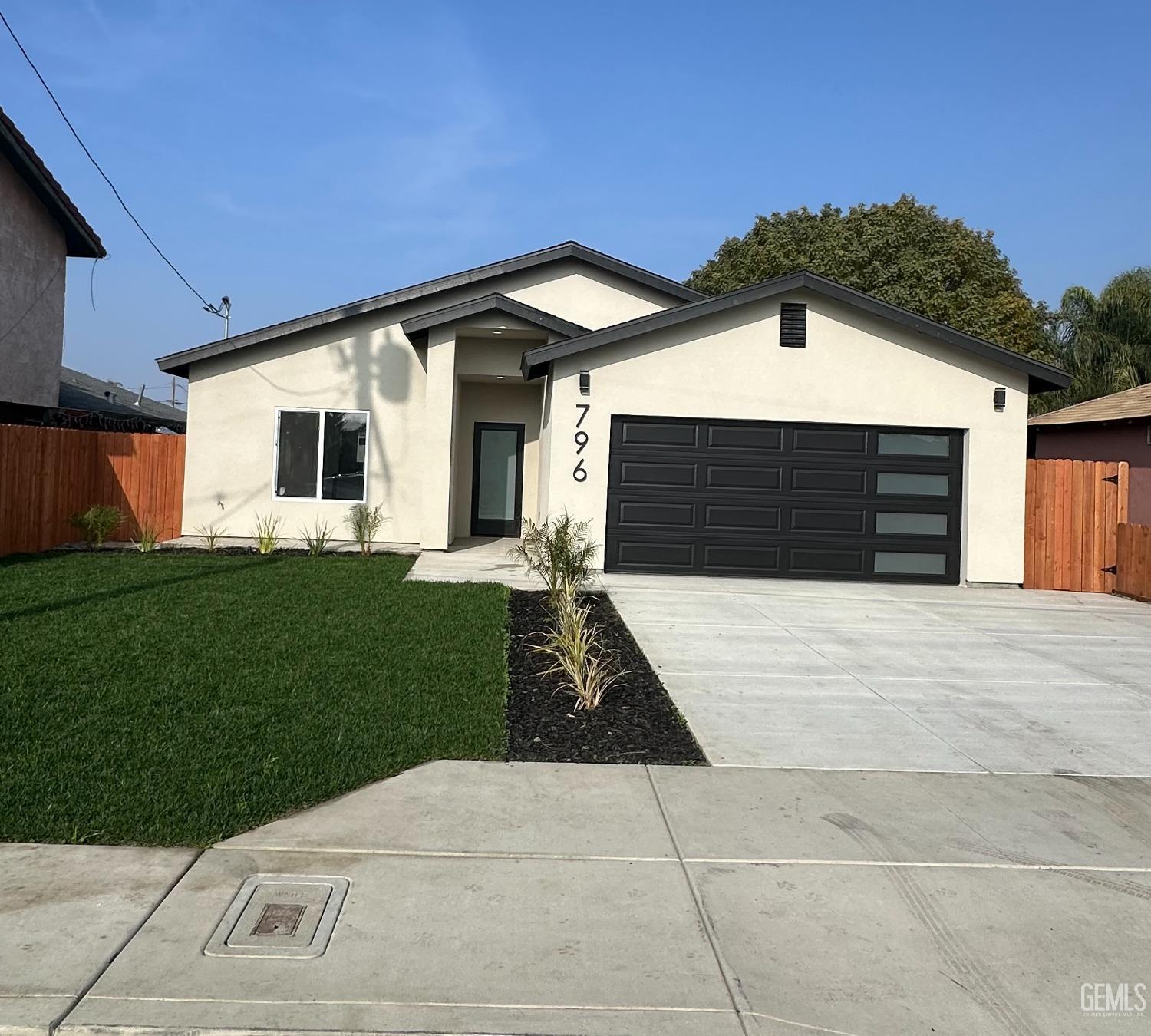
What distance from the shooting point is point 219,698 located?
265 inches

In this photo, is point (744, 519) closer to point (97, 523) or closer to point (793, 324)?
point (793, 324)

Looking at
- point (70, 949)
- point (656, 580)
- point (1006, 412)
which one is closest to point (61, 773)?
point (70, 949)

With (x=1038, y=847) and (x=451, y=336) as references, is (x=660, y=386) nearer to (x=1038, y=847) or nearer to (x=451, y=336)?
(x=451, y=336)

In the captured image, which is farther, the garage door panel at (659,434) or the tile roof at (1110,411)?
the tile roof at (1110,411)

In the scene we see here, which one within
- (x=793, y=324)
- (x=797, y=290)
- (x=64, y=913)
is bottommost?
(x=64, y=913)

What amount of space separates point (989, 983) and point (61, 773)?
4.45 meters

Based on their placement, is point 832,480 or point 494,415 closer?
point 832,480

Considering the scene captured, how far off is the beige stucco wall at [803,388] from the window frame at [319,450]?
459cm

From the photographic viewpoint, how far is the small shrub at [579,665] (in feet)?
23.6

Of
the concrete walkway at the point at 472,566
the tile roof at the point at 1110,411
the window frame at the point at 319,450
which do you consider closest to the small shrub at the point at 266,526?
the window frame at the point at 319,450

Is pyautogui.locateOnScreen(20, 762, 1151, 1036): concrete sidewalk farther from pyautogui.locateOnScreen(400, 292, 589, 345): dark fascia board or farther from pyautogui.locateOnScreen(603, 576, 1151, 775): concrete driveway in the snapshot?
pyautogui.locateOnScreen(400, 292, 589, 345): dark fascia board

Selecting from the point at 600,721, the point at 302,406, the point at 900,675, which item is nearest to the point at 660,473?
the point at 900,675

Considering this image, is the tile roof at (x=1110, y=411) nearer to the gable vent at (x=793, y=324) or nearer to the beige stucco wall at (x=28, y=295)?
the gable vent at (x=793, y=324)

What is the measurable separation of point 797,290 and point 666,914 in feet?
36.8
